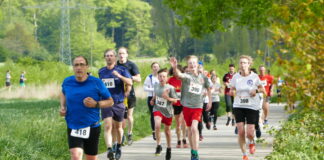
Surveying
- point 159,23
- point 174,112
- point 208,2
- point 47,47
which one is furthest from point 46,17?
point 174,112

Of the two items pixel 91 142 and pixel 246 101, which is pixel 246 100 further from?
pixel 91 142

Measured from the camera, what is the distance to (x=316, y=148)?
26.9 ft

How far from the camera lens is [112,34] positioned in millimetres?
145875

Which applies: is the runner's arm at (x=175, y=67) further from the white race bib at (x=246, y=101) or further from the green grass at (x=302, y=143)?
the green grass at (x=302, y=143)

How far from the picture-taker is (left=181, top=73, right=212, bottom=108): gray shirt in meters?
12.4

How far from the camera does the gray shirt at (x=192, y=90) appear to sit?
12.4 m

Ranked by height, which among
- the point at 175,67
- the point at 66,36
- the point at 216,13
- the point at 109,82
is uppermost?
the point at 216,13

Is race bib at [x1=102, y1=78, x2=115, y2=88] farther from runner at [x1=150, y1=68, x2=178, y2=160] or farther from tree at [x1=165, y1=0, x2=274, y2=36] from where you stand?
tree at [x1=165, y1=0, x2=274, y2=36]

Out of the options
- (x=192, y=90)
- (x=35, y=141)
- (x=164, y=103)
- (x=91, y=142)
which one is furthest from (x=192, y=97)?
(x=91, y=142)

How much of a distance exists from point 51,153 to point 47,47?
123 m

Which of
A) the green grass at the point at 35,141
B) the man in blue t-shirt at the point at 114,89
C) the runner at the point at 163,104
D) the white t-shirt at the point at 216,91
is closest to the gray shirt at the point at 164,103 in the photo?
the runner at the point at 163,104

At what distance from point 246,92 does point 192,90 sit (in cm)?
85

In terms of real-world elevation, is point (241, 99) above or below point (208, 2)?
below

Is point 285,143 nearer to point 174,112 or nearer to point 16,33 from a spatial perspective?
point 174,112
